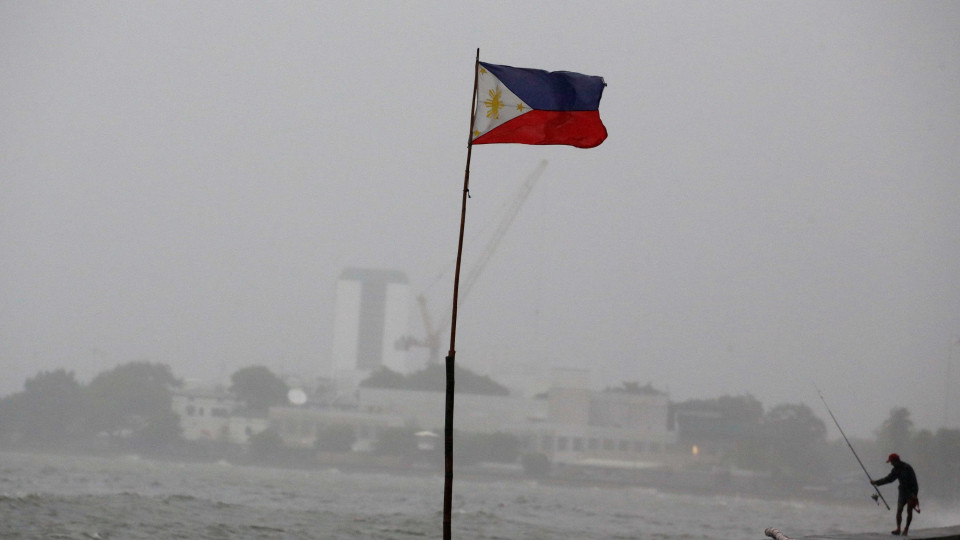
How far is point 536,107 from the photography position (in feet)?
44.4

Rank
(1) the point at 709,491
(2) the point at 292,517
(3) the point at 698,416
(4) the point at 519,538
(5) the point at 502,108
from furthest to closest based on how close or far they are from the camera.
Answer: (3) the point at 698,416, (1) the point at 709,491, (2) the point at 292,517, (4) the point at 519,538, (5) the point at 502,108

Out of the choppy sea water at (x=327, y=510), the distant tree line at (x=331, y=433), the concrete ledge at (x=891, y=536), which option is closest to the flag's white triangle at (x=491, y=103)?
the concrete ledge at (x=891, y=536)

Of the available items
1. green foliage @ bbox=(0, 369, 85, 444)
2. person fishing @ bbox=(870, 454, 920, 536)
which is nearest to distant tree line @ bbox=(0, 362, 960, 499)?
green foliage @ bbox=(0, 369, 85, 444)

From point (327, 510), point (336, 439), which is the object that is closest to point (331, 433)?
point (336, 439)

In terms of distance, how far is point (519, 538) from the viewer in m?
47.7

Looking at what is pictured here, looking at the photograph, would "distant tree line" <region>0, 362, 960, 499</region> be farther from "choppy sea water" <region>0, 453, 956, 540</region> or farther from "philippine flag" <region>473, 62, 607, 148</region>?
"philippine flag" <region>473, 62, 607, 148</region>

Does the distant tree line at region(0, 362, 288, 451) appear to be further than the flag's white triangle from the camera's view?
Yes

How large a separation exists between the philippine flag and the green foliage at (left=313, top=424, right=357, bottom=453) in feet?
541

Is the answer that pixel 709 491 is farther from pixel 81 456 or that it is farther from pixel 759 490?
pixel 81 456

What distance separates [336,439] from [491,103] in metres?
168

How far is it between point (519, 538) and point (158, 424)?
134673 mm

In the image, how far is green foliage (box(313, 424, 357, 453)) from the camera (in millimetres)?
174500

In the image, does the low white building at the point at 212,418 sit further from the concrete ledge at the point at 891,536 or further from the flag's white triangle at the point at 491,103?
the flag's white triangle at the point at 491,103

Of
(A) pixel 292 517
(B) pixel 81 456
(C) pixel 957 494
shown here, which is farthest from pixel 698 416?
(A) pixel 292 517
